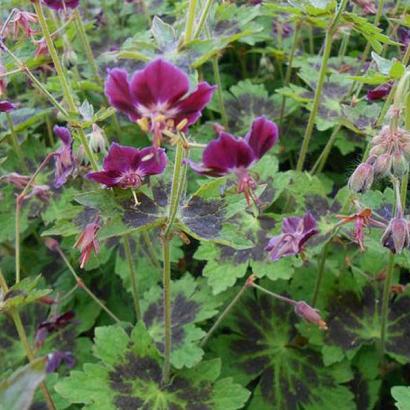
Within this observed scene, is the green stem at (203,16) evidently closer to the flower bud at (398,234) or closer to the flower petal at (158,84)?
the flower petal at (158,84)

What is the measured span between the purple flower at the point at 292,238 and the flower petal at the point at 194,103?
67cm

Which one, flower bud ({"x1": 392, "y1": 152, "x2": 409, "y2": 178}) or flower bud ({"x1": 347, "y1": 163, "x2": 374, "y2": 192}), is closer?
flower bud ({"x1": 392, "y1": 152, "x2": 409, "y2": 178})

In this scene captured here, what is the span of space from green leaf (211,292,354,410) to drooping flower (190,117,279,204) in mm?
1198

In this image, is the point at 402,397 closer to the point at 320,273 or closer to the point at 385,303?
the point at 385,303

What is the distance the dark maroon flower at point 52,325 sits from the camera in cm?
232

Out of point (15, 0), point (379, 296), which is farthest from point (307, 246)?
point (15, 0)

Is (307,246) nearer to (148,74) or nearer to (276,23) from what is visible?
(148,74)

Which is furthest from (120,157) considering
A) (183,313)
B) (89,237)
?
(183,313)

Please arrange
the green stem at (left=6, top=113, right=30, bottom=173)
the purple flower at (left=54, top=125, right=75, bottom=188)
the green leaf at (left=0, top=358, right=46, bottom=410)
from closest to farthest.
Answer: the green leaf at (left=0, top=358, right=46, bottom=410)
the purple flower at (left=54, top=125, right=75, bottom=188)
the green stem at (left=6, top=113, right=30, bottom=173)

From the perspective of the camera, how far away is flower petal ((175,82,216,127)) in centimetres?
131

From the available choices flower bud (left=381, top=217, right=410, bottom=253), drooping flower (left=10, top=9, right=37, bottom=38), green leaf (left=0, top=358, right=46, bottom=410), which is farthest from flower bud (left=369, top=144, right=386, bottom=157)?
drooping flower (left=10, top=9, right=37, bottom=38)

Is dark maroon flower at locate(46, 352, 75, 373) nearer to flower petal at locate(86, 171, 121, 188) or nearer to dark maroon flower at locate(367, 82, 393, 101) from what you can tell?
flower petal at locate(86, 171, 121, 188)

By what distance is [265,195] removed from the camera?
7.94ft

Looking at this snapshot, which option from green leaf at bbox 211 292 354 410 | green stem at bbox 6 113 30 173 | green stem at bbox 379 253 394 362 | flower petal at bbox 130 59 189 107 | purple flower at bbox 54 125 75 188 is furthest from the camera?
green stem at bbox 6 113 30 173
